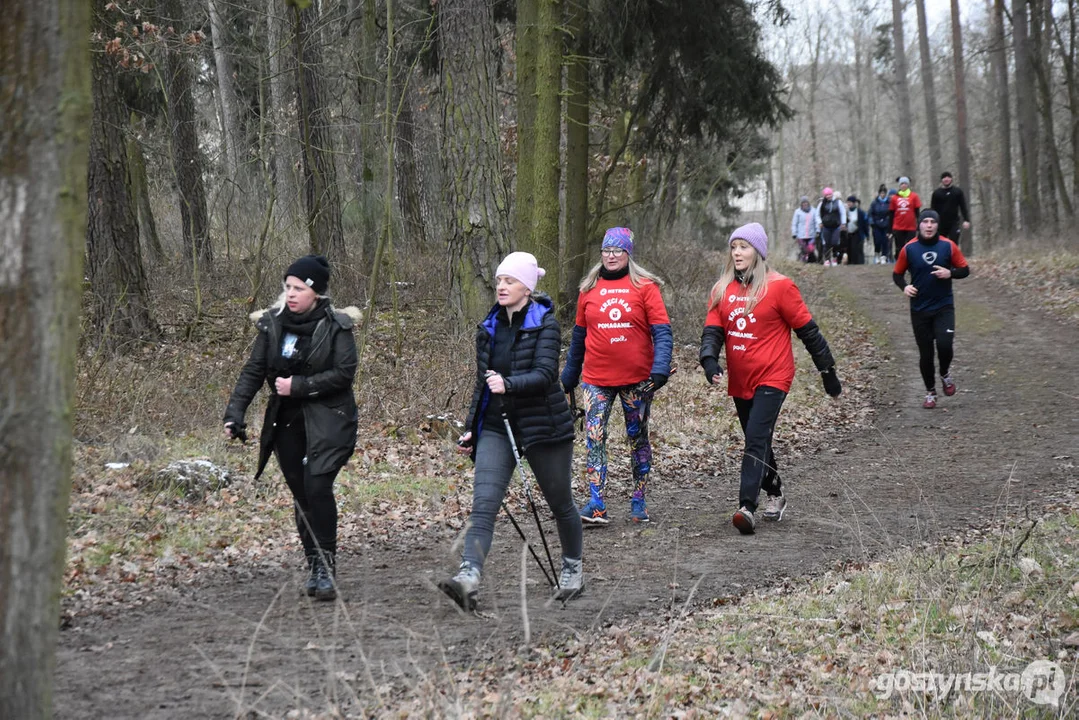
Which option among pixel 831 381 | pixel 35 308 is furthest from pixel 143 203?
pixel 35 308

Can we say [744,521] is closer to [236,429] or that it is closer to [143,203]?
[236,429]

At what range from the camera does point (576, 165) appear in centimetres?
1662

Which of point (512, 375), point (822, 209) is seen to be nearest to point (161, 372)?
point (512, 375)

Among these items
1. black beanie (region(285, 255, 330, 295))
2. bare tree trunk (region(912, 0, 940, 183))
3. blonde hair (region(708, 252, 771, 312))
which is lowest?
blonde hair (region(708, 252, 771, 312))

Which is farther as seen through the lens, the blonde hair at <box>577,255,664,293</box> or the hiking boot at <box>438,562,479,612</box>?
the blonde hair at <box>577,255,664,293</box>

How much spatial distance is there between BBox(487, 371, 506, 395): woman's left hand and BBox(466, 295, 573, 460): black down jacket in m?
0.14

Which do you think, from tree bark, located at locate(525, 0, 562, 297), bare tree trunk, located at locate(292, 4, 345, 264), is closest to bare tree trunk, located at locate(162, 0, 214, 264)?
bare tree trunk, located at locate(292, 4, 345, 264)

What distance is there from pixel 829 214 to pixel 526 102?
1772 cm

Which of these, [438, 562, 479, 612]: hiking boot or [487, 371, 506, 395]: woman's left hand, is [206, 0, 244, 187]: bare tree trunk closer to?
[487, 371, 506, 395]: woman's left hand

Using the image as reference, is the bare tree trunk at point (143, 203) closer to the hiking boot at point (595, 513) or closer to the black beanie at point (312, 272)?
the hiking boot at point (595, 513)

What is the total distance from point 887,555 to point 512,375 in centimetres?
291

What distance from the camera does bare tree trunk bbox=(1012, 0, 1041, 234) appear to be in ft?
89.2

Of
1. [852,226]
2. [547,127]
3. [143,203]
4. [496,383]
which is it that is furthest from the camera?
[852,226]

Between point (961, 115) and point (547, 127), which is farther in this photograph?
point (961, 115)
